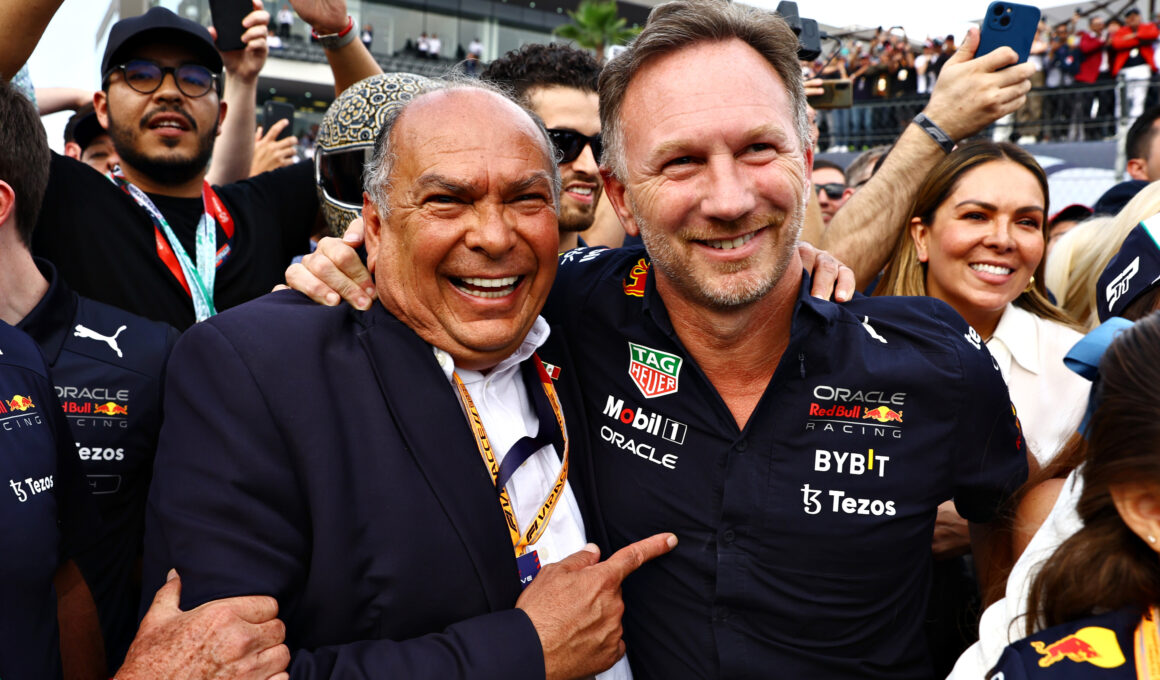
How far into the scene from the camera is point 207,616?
168 cm

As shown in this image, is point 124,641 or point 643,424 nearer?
point 643,424

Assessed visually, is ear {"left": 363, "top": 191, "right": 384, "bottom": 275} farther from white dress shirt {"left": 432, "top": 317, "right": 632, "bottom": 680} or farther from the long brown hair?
the long brown hair

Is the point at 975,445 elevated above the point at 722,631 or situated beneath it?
elevated above

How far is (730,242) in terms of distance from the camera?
88.7 inches

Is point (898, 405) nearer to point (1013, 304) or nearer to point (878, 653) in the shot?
point (878, 653)

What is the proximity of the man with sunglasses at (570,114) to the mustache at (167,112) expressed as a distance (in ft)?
4.32

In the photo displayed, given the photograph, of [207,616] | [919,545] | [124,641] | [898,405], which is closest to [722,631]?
[919,545]

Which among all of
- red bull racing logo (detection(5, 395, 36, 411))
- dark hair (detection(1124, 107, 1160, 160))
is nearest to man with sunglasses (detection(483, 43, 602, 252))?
red bull racing logo (detection(5, 395, 36, 411))

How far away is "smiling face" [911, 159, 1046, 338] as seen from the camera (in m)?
3.45

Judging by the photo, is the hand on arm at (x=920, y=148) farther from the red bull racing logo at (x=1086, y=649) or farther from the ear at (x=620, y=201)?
the red bull racing logo at (x=1086, y=649)

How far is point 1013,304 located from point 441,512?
2693 millimetres

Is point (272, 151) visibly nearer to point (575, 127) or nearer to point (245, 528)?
point (575, 127)

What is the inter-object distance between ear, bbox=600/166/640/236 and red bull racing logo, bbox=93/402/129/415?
1506 mm

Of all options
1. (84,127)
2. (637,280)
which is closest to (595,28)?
(84,127)
